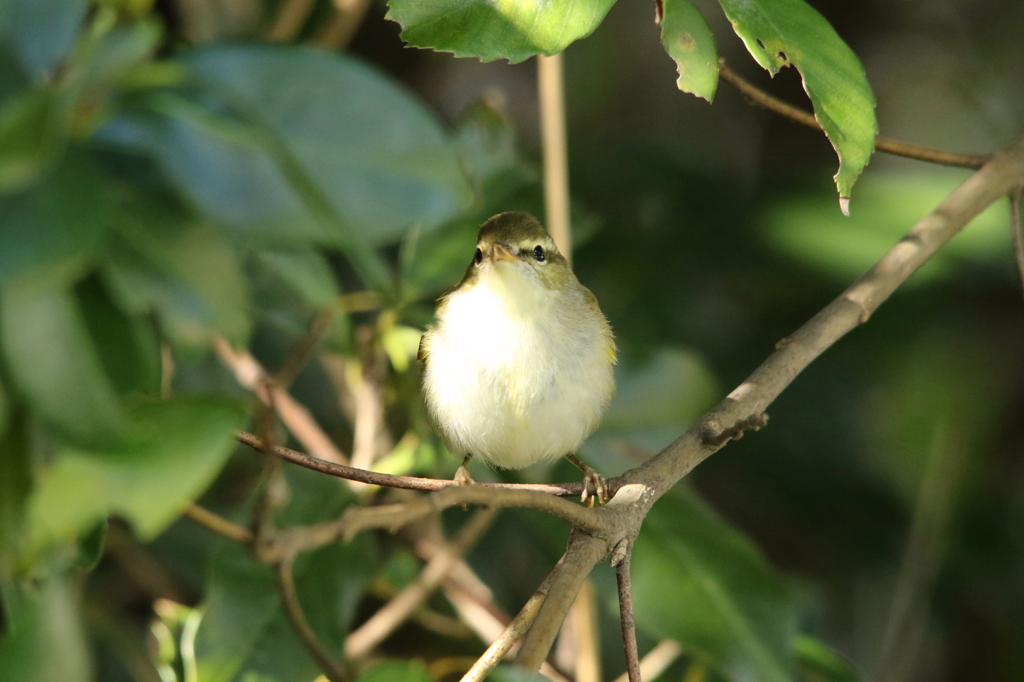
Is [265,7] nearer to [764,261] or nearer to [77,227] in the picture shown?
[764,261]

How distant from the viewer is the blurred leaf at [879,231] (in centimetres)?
308

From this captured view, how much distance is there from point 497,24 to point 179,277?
2.03 feet

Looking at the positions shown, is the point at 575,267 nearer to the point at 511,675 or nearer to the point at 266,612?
the point at 266,612

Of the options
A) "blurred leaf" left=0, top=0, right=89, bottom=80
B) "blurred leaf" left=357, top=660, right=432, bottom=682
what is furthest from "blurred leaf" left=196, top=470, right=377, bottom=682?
"blurred leaf" left=0, top=0, right=89, bottom=80

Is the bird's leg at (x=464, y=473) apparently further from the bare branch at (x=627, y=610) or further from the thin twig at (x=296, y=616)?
the bare branch at (x=627, y=610)

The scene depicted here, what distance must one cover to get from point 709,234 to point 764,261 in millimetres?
215

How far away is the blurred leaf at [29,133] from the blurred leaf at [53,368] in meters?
0.12

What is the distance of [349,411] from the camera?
116 inches

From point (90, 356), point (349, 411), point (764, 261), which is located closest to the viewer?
point (90, 356)

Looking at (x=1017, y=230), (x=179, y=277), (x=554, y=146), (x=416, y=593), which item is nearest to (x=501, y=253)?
(x=554, y=146)

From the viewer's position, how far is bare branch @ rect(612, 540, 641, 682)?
1264 millimetres

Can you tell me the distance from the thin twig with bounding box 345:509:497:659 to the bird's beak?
602 millimetres

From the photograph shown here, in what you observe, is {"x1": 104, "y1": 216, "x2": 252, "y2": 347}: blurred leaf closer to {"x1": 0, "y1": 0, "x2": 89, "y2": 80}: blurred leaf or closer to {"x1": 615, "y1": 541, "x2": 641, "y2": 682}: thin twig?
{"x1": 0, "y1": 0, "x2": 89, "y2": 80}: blurred leaf

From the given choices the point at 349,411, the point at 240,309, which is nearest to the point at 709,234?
the point at 349,411
